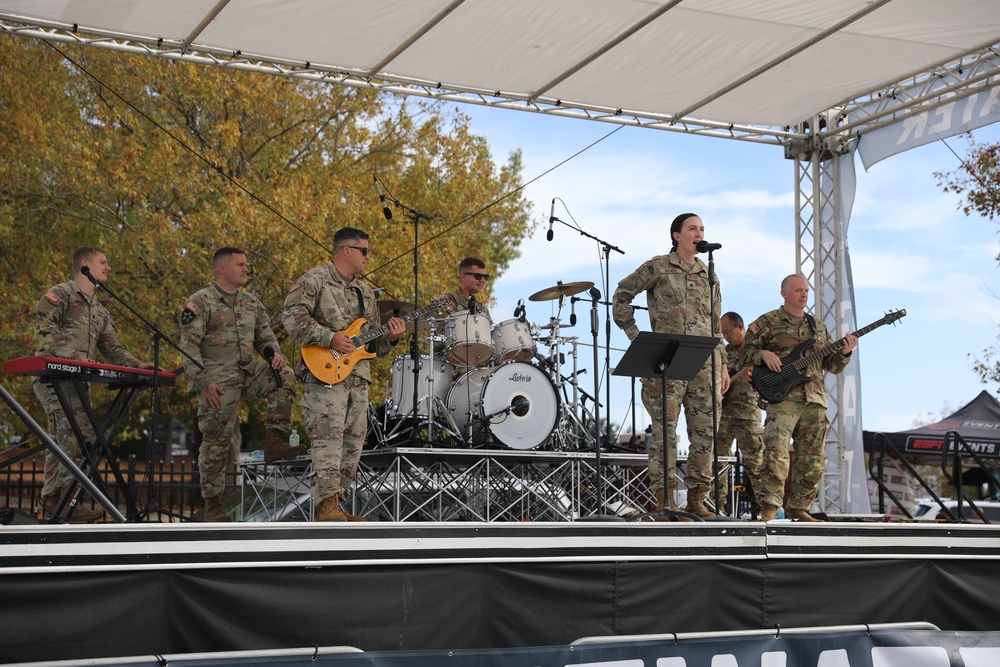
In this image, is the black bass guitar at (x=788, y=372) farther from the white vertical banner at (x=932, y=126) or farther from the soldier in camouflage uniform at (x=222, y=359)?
the soldier in camouflage uniform at (x=222, y=359)

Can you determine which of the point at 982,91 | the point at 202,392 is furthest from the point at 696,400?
the point at 982,91

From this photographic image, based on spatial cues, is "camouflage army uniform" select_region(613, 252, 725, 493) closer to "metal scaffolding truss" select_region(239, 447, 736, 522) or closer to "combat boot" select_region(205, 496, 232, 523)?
"metal scaffolding truss" select_region(239, 447, 736, 522)

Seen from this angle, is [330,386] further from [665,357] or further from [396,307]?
[396,307]

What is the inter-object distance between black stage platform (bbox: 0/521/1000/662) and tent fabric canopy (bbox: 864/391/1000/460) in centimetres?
1235

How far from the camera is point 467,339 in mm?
9656

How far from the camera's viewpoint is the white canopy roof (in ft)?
27.3

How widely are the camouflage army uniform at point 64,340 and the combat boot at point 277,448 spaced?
5.02 ft

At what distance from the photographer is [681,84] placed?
9844 millimetres

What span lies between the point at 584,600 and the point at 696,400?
8.97 ft

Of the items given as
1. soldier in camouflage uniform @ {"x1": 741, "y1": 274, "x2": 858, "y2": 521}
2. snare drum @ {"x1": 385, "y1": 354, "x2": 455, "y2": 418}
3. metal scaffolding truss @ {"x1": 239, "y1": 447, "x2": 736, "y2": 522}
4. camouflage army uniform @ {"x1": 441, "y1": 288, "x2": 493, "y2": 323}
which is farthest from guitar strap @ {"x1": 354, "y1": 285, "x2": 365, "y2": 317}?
soldier in camouflage uniform @ {"x1": 741, "y1": 274, "x2": 858, "y2": 521}

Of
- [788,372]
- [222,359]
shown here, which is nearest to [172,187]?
[222,359]

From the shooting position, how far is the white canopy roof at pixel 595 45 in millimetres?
8320

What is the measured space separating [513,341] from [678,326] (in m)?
2.72

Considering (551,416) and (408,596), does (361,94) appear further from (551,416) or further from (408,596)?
(408,596)
